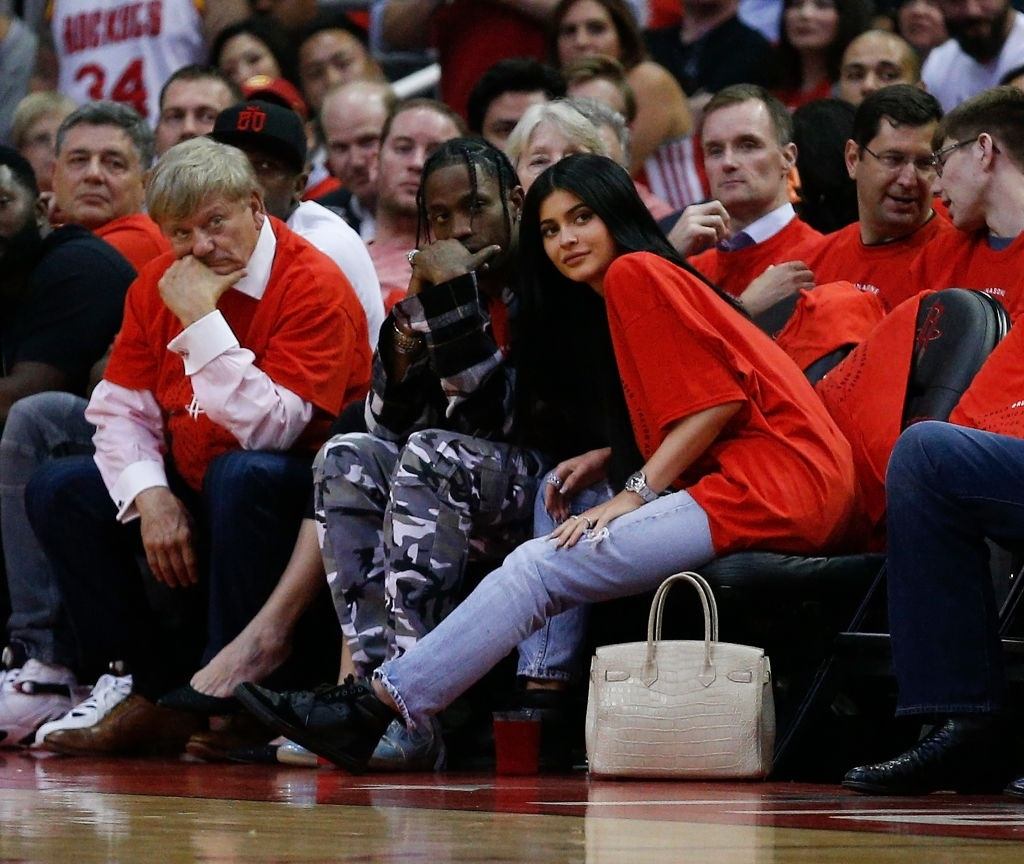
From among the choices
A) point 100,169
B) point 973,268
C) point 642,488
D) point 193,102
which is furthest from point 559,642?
point 193,102

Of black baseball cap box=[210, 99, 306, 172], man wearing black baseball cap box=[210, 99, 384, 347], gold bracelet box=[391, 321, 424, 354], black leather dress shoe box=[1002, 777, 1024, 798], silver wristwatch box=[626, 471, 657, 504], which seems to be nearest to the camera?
black leather dress shoe box=[1002, 777, 1024, 798]

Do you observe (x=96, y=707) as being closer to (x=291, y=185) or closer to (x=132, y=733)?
(x=132, y=733)

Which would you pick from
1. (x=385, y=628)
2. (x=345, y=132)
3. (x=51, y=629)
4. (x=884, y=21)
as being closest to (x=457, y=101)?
(x=345, y=132)

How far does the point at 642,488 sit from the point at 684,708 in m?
0.49

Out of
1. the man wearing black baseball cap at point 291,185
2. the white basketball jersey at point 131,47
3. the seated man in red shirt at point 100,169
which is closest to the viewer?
the man wearing black baseball cap at point 291,185

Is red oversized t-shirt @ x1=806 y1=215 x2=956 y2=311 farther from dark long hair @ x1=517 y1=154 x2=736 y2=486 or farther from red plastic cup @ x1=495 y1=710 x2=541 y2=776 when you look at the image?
red plastic cup @ x1=495 y1=710 x2=541 y2=776

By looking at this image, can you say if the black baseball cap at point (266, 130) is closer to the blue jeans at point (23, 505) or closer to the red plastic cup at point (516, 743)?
the blue jeans at point (23, 505)

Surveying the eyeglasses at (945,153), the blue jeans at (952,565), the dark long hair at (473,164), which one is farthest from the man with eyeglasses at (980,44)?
the blue jeans at (952,565)

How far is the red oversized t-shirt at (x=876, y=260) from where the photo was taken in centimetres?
539

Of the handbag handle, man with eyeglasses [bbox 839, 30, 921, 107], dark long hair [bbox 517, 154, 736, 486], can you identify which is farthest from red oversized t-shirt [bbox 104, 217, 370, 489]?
man with eyeglasses [bbox 839, 30, 921, 107]

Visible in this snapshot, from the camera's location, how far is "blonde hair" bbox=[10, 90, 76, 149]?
8172 millimetres

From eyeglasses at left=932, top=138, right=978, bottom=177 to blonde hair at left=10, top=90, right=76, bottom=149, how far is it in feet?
14.2

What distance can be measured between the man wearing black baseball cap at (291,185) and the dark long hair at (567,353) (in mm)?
1120

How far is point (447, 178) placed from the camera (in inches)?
201
